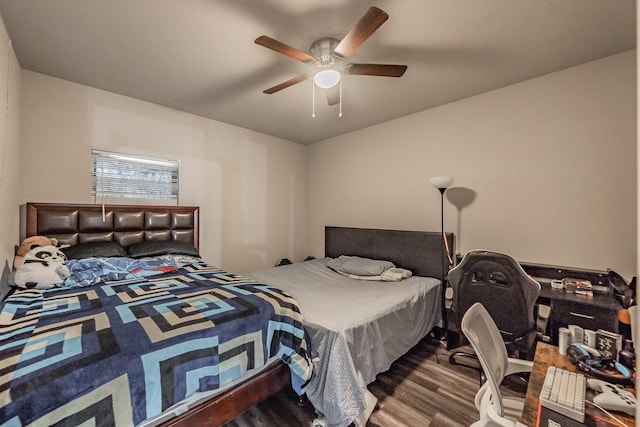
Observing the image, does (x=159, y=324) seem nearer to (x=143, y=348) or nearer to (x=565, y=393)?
(x=143, y=348)

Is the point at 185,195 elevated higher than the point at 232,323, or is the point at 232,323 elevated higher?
the point at 185,195

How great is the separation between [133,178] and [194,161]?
2.36 feet

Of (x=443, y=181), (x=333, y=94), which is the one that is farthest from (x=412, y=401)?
(x=333, y=94)

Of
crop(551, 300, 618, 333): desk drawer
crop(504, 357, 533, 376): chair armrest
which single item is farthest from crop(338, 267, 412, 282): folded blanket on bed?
crop(504, 357, 533, 376): chair armrest

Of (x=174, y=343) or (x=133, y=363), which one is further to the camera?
(x=174, y=343)

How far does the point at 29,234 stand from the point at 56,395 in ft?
7.32

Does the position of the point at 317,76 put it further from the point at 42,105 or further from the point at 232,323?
the point at 42,105

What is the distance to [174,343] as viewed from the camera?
1.23m

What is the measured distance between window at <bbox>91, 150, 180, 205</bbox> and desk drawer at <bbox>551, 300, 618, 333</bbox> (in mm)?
3985

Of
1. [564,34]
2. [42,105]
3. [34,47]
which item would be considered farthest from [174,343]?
[564,34]

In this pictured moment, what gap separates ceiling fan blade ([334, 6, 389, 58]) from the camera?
1380mm

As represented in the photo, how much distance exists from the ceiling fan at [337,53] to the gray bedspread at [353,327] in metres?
1.74

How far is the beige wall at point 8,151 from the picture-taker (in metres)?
1.79

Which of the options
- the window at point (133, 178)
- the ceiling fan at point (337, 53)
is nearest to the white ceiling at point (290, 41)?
the ceiling fan at point (337, 53)
